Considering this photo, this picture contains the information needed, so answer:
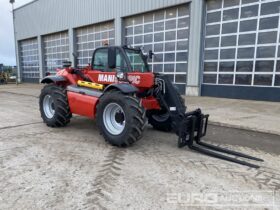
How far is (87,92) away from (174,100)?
6.85 feet

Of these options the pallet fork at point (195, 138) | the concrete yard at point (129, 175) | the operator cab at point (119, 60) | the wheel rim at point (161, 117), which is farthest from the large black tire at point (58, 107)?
the pallet fork at point (195, 138)

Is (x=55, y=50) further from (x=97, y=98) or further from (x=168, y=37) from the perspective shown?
(x=97, y=98)

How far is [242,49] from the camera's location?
469 inches

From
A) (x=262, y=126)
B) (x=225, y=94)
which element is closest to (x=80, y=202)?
(x=262, y=126)

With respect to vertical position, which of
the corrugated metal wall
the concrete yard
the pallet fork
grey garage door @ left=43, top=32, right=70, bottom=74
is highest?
the corrugated metal wall

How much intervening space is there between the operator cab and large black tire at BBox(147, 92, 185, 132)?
3.83 feet

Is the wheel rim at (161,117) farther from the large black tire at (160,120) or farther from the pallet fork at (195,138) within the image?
the pallet fork at (195,138)

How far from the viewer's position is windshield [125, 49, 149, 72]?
18.5ft

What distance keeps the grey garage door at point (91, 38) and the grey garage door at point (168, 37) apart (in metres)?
2.35

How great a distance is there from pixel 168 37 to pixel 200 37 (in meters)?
2.34

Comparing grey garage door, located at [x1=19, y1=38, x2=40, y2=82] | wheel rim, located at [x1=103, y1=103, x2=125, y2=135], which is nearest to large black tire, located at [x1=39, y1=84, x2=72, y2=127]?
wheel rim, located at [x1=103, y1=103, x2=125, y2=135]

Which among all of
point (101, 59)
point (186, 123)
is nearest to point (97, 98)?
point (101, 59)

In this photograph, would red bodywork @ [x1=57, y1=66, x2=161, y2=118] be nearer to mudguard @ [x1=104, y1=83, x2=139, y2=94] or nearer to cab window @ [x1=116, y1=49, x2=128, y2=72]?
cab window @ [x1=116, y1=49, x2=128, y2=72]

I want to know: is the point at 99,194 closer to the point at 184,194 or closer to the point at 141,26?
the point at 184,194
